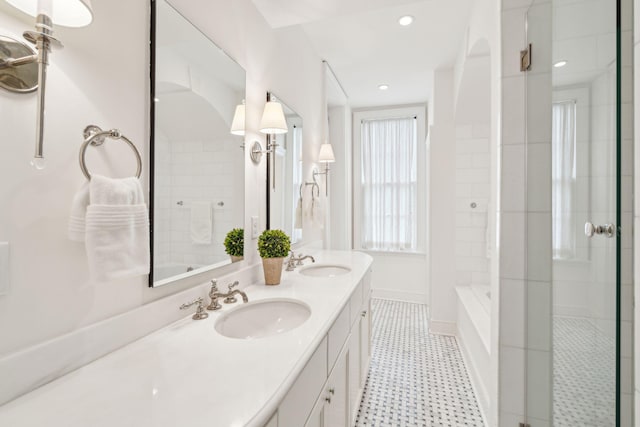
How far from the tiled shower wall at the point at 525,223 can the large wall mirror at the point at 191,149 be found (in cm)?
128

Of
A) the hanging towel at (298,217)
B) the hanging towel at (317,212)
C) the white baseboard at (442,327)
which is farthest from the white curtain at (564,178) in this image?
the white baseboard at (442,327)

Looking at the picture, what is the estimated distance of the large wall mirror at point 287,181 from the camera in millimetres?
1941

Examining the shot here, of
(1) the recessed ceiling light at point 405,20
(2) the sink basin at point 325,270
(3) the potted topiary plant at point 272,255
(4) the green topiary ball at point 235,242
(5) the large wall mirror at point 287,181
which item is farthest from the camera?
(1) the recessed ceiling light at point 405,20

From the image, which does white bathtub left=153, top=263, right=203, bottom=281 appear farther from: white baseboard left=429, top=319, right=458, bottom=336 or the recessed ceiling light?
white baseboard left=429, top=319, right=458, bottom=336

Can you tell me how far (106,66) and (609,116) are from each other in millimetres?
1403

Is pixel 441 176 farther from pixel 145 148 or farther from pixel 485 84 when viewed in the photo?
pixel 145 148

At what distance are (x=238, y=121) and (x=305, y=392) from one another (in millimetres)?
1274

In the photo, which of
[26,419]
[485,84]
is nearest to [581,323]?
[26,419]

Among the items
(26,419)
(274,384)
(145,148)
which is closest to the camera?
(26,419)

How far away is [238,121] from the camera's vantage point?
155 cm

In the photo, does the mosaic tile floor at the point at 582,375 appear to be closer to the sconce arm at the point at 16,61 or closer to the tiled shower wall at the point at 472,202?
the sconce arm at the point at 16,61

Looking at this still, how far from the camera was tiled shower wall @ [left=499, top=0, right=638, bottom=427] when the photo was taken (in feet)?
4.04

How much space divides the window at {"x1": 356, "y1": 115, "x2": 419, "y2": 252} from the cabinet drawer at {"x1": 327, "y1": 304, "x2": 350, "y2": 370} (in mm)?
2998

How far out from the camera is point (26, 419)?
562 mm
